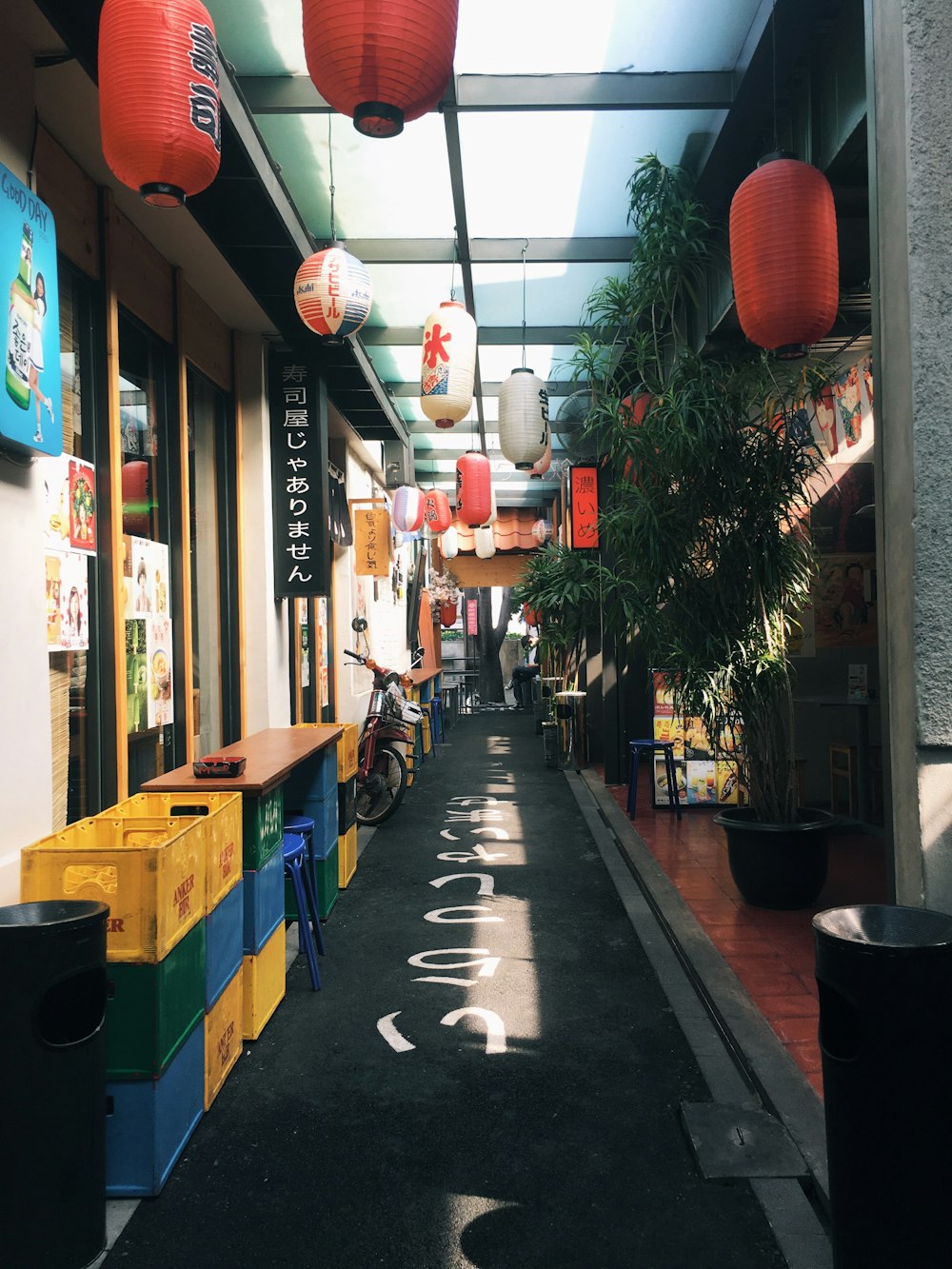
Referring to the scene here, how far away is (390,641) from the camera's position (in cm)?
1383

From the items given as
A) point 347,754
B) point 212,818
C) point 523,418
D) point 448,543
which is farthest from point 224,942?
point 448,543

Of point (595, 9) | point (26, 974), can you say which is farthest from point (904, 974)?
point (595, 9)

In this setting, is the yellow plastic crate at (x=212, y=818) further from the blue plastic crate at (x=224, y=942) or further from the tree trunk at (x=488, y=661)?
the tree trunk at (x=488, y=661)

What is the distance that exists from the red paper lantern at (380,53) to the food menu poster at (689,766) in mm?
5635

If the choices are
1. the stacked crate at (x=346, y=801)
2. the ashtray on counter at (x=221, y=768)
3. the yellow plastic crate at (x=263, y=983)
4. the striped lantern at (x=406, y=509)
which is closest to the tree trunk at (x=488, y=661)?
the striped lantern at (x=406, y=509)

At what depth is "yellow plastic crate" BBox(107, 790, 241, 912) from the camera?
120 inches

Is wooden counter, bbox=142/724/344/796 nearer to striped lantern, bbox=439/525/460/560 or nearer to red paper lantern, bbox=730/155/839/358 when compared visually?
red paper lantern, bbox=730/155/839/358

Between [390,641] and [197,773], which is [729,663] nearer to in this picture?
[197,773]

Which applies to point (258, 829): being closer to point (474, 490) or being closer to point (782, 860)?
point (782, 860)

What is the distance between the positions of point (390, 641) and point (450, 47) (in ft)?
37.4

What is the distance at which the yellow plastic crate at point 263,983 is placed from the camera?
11.9ft

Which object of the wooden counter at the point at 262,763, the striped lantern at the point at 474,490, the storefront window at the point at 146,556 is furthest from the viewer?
the striped lantern at the point at 474,490

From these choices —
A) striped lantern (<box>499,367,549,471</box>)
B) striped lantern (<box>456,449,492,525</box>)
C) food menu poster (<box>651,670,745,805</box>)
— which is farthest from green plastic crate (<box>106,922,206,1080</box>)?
striped lantern (<box>456,449,492,525</box>)

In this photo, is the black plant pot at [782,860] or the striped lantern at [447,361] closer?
the black plant pot at [782,860]
